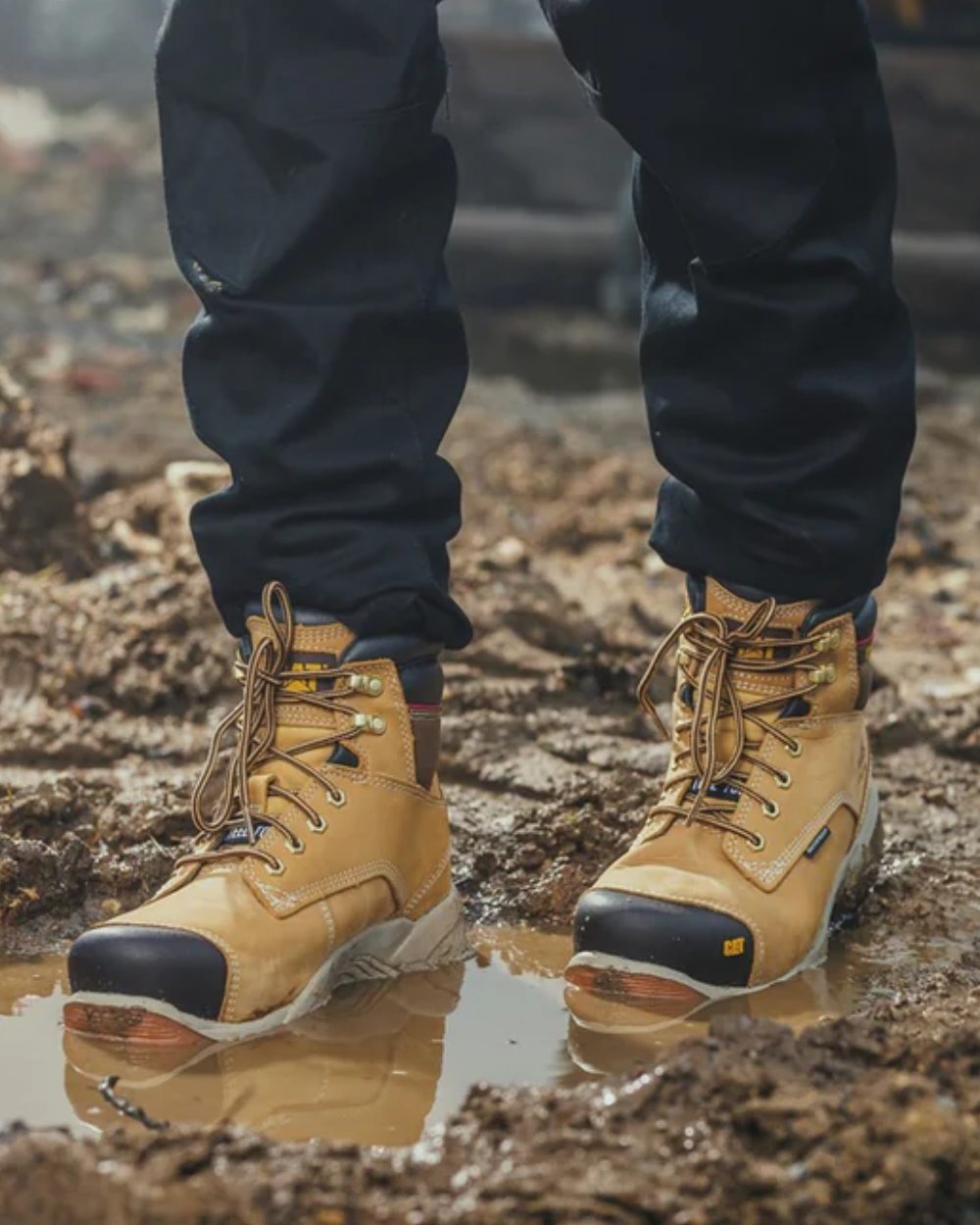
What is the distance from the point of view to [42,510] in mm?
3338

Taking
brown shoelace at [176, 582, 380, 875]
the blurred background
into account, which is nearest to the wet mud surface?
brown shoelace at [176, 582, 380, 875]

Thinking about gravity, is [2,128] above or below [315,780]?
below

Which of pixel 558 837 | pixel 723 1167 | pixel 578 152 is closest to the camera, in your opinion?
pixel 723 1167

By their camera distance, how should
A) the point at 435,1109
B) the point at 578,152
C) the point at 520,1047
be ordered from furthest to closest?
1. the point at 578,152
2. the point at 520,1047
3. the point at 435,1109

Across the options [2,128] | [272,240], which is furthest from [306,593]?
[2,128]

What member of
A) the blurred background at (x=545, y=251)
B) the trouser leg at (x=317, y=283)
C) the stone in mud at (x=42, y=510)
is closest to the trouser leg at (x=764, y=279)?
the trouser leg at (x=317, y=283)

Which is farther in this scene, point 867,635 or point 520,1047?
point 867,635

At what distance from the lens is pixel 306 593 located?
1823 mm

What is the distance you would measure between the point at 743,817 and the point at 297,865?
46 cm

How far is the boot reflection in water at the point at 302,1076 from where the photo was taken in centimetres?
152

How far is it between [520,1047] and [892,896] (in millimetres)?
591

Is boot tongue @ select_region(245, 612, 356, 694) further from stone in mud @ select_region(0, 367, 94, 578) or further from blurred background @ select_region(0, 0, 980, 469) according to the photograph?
blurred background @ select_region(0, 0, 980, 469)

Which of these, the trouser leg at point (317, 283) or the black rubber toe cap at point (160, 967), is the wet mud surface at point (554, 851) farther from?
the trouser leg at point (317, 283)

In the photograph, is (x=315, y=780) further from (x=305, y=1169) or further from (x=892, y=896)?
(x=892, y=896)
